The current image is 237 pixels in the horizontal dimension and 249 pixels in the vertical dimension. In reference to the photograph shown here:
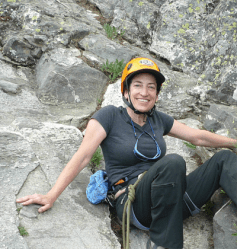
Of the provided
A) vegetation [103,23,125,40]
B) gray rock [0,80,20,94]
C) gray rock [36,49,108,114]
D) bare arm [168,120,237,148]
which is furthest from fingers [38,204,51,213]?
vegetation [103,23,125,40]

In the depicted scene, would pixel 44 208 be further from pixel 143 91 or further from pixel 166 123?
pixel 166 123

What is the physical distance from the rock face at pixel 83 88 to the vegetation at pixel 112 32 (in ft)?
0.33

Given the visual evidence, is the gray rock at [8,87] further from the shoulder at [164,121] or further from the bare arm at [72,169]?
the shoulder at [164,121]

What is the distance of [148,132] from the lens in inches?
136

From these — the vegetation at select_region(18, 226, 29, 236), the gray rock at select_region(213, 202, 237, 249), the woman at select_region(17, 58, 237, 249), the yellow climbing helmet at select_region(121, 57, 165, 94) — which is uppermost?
the yellow climbing helmet at select_region(121, 57, 165, 94)

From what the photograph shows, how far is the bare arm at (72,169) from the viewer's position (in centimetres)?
288

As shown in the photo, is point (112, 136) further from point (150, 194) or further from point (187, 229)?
point (187, 229)

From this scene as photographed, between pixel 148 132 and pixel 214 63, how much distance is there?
9.83 ft

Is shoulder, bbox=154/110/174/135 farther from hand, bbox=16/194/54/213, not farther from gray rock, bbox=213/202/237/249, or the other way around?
hand, bbox=16/194/54/213

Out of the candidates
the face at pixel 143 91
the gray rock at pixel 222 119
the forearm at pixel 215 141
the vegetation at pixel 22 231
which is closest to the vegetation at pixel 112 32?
the gray rock at pixel 222 119

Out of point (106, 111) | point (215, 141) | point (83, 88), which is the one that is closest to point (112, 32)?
point (83, 88)

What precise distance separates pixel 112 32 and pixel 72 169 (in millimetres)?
4662

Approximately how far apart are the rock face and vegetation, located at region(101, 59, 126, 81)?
0.47ft

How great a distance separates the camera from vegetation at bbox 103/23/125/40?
6.62m
